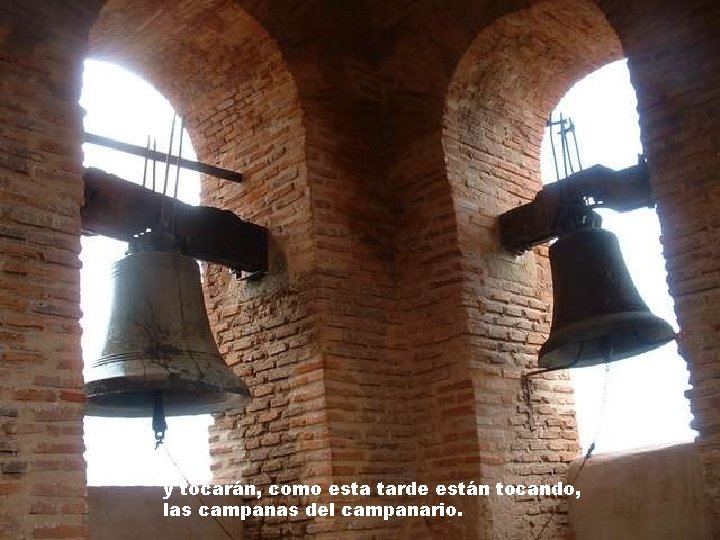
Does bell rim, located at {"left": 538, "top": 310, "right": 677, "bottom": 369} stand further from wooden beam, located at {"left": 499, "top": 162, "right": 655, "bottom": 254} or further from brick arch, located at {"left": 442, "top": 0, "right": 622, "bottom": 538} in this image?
wooden beam, located at {"left": 499, "top": 162, "right": 655, "bottom": 254}

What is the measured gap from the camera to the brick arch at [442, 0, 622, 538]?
521cm

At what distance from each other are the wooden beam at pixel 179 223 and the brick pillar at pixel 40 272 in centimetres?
57

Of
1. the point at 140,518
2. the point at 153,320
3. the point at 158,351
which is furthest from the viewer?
the point at 140,518

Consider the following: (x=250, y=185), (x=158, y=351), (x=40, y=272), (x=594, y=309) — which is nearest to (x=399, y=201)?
(x=250, y=185)

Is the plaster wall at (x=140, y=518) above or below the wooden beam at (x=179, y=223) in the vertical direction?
below

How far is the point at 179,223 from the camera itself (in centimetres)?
499

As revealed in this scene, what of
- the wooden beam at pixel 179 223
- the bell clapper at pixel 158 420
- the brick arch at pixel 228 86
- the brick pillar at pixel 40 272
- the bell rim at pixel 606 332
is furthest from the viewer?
the brick arch at pixel 228 86

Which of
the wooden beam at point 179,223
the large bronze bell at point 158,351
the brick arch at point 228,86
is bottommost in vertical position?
the large bronze bell at point 158,351

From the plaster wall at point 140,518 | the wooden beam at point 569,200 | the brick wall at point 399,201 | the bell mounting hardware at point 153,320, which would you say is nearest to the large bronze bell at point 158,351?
the bell mounting hardware at point 153,320

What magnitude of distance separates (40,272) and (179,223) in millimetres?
1322

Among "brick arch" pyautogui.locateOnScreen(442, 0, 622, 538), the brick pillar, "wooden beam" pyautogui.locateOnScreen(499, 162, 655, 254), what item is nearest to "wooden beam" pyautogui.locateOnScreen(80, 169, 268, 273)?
the brick pillar

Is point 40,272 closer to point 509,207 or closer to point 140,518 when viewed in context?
point 140,518

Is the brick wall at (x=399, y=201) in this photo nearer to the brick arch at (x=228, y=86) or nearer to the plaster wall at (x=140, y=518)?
the brick arch at (x=228, y=86)

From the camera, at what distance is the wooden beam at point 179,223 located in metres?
4.57
